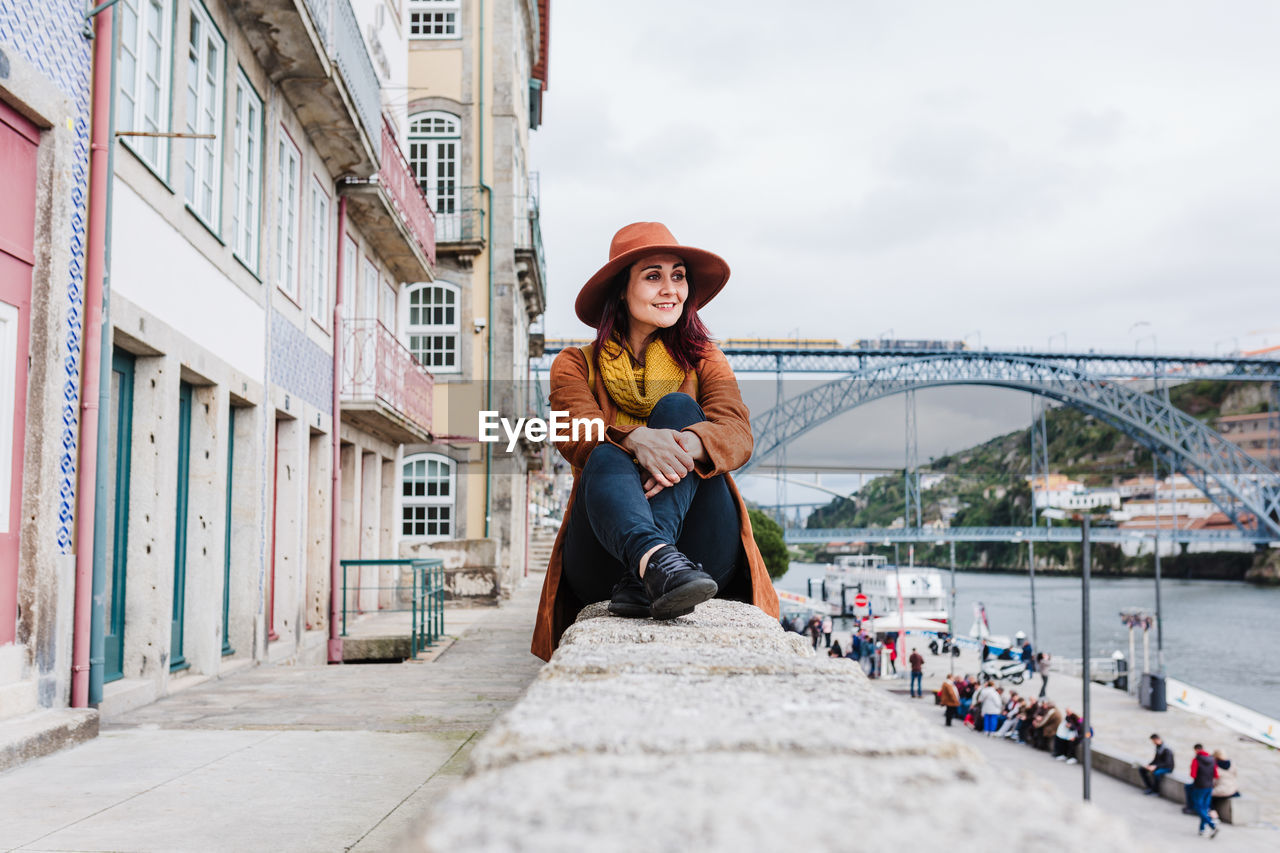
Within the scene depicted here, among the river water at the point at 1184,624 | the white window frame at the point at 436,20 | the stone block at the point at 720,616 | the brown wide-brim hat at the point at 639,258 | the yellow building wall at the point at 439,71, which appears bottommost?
the river water at the point at 1184,624

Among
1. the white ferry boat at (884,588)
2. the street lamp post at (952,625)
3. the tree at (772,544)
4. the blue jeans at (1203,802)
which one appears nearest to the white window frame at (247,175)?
the blue jeans at (1203,802)

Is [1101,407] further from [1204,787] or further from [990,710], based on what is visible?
[1204,787]

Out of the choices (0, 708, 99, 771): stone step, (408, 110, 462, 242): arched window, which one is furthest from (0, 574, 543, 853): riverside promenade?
(408, 110, 462, 242): arched window

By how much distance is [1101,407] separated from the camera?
6147 cm

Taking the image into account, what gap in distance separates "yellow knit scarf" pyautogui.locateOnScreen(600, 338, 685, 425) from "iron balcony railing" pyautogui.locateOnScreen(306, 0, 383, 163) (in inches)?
235

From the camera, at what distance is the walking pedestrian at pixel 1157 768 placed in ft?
49.9

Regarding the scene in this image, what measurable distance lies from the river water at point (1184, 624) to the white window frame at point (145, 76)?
113 feet

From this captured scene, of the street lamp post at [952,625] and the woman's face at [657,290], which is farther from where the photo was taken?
the street lamp post at [952,625]

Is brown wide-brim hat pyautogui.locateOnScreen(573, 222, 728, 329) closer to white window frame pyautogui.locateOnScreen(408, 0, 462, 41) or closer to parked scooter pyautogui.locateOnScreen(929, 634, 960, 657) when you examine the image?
white window frame pyautogui.locateOnScreen(408, 0, 462, 41)

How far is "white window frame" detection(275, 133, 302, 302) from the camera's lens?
29.8ft

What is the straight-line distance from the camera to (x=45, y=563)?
454 cm

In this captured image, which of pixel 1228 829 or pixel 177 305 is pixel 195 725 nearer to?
pixel 177 305

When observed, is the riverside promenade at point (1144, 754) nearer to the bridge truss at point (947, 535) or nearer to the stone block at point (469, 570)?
the stone block at point (469, 570)

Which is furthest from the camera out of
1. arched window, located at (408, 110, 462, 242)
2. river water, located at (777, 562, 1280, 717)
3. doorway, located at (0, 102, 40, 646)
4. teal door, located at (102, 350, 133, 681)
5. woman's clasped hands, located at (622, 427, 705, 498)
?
river water, located at (777, 562, 1280, 717)
